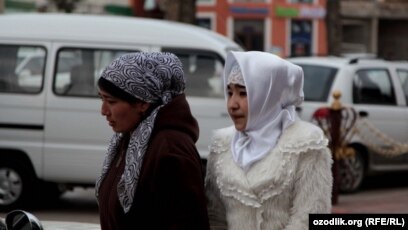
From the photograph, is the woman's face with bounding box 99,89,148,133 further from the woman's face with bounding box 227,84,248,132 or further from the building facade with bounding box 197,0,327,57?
the building facade with bounding box 197,0,327,57

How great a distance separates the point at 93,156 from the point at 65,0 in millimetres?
28114

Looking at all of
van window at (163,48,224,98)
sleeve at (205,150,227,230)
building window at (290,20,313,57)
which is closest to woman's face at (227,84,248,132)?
sleeve at (205,150,227,230)

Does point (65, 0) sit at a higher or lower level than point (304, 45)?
higher

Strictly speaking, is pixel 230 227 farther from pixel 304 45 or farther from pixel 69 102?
pixel 304 45

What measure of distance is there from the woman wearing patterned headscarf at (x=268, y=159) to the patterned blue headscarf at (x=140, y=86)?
357mm

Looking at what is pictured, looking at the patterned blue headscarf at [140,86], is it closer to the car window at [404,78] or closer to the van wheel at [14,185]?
the van wheel at [14,185]

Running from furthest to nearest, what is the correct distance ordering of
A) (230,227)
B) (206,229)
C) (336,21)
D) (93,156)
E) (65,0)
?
(65,0)
(336,21)
(93,156)
(230,227)
(206,229)

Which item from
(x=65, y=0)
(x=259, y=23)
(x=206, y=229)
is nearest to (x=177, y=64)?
(x=206, y=229)

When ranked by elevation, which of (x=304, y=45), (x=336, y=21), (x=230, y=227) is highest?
(x=230, y=227)

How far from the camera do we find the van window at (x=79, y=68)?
11.2 metres

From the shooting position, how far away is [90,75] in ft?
37.0

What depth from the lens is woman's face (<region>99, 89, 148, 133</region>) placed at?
12.2ft

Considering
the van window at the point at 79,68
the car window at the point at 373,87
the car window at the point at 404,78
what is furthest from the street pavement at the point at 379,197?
the van window at the point at 79,68

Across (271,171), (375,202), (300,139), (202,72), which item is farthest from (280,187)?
(375,202)
